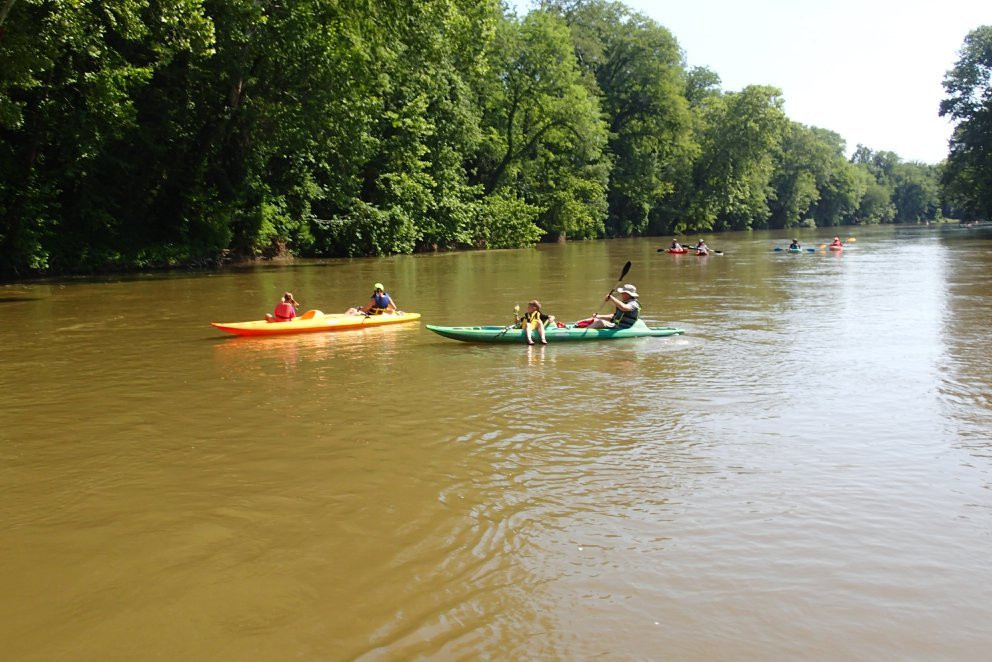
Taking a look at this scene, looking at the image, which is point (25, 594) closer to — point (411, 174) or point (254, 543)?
point (254, 543)

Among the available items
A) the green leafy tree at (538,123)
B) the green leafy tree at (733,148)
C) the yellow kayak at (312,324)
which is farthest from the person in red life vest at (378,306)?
the green leafy tree at (733,148)

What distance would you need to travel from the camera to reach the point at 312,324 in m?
14.1

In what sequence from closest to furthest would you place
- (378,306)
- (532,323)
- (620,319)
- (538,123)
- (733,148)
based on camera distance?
1. (532,323)
2. (620,319)
3. (378,306)
4. (538,123)
5. (733,148)

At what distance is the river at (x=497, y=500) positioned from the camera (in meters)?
4.11

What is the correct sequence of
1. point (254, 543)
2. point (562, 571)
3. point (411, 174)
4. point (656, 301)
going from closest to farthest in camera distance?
point (562, 571)
point (254, 543)
point (656, 301)
point (411, 174)

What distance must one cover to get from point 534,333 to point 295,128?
59.2 ft

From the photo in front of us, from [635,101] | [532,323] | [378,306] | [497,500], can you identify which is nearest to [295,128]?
[378,306]

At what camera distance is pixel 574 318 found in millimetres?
16266

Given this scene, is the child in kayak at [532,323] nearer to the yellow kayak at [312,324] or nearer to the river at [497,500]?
the river at [497,500]

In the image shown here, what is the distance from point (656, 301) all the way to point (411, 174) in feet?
64.2

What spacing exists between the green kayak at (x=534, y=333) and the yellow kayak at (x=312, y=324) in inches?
79.3

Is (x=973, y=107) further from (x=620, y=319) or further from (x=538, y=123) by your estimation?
(x=620, y=319)

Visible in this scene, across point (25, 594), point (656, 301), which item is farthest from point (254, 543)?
point (656, 301)

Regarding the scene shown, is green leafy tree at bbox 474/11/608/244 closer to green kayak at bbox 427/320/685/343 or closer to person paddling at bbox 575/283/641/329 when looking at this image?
person paddling at bbox 575/283/641/329
